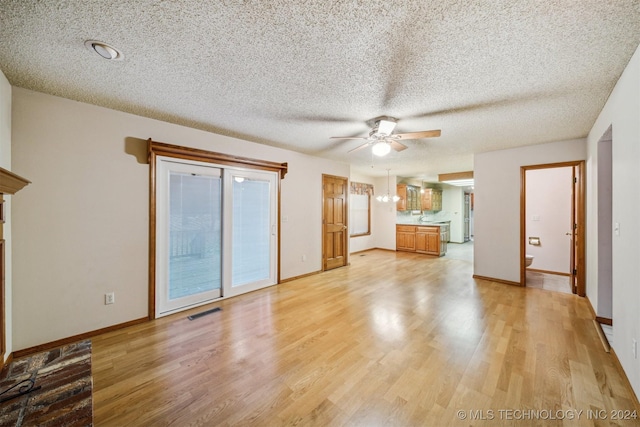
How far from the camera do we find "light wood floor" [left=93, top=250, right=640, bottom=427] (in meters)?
1.62

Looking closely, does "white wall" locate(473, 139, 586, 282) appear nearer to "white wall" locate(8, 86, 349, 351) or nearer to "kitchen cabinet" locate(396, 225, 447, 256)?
"kitchen cabinet" locate(396, 225, 447, 256)

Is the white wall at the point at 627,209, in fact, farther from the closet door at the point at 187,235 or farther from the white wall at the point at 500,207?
the closet door at the point at 187,235

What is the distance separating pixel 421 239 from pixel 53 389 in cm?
737

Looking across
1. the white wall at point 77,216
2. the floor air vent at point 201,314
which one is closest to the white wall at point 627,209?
the floor air vent at point 201,314

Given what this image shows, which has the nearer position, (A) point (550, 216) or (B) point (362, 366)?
(B) point (362, 366)

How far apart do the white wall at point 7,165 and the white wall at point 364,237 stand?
616 cm

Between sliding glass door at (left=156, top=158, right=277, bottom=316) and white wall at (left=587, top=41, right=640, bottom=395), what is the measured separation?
395cm

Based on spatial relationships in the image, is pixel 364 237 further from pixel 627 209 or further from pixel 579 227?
pixel 627 209

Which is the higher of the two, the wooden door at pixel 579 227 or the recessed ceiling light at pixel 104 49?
the recessed ceiling light at pixel 104 49

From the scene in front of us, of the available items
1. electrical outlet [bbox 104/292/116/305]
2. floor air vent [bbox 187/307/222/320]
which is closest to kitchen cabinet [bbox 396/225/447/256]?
floor air vent [bbox 187/307/222/320]

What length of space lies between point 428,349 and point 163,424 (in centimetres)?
215

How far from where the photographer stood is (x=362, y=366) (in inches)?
82.1

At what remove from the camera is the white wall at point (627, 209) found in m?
1.65

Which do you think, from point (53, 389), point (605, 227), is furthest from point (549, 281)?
point (53, 389)
